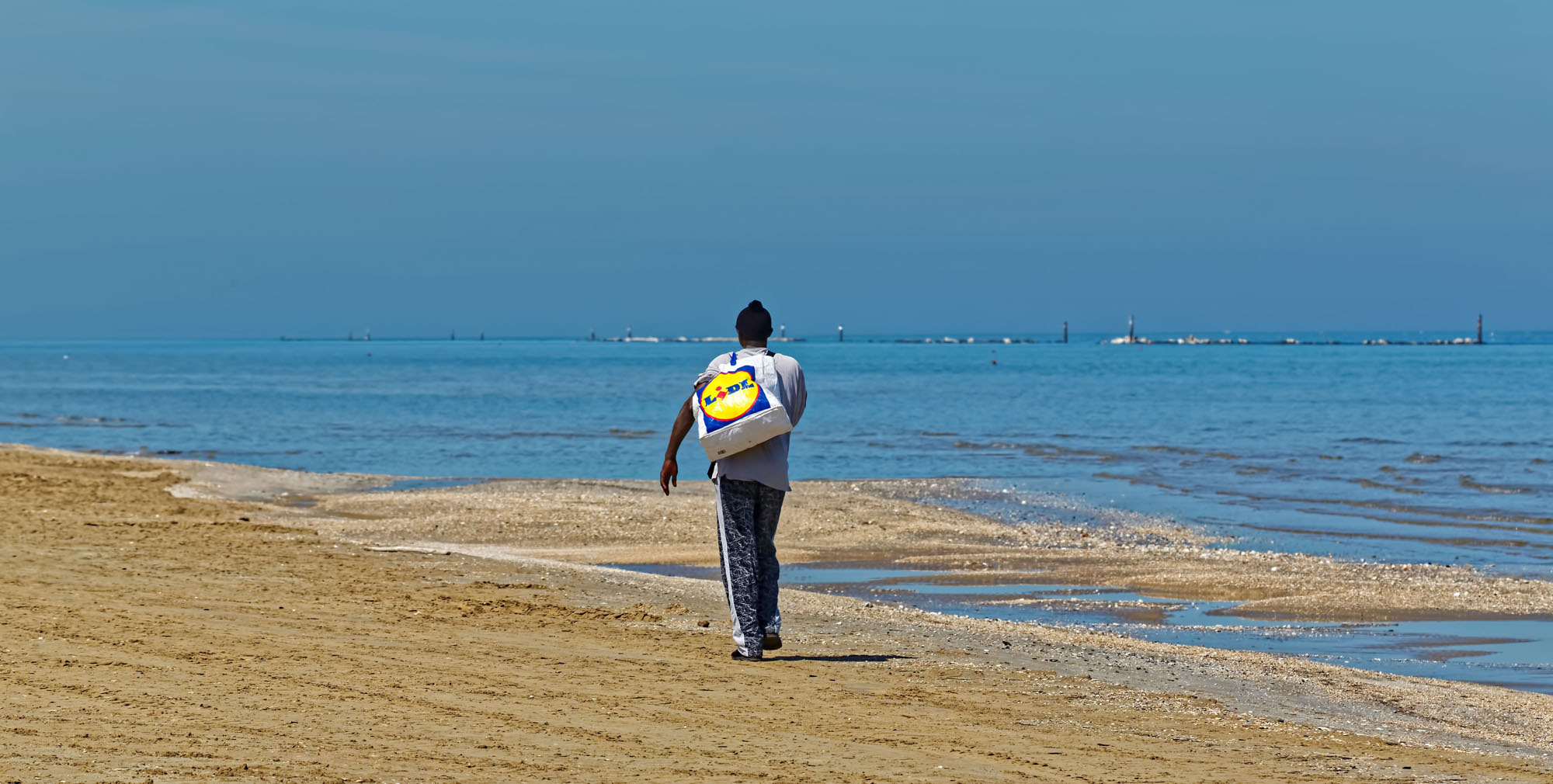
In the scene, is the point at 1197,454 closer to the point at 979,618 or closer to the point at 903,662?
the point at 979,618

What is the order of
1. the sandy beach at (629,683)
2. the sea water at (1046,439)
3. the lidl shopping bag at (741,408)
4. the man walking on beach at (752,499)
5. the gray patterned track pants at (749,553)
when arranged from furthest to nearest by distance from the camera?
the sea water at (1046,439) → the gray patterned track pants at (749,553) → the man walking on beach at (752,499) → the lidl shopping bag at (741,408) → the sandy beach at (629,683)

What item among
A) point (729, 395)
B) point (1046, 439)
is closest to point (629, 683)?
point (729, 395)

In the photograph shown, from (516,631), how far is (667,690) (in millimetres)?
1982

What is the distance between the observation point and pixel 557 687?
695 cm

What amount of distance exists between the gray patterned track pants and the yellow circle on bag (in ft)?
1.37

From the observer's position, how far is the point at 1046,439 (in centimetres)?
3622

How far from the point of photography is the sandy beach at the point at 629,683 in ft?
18.5

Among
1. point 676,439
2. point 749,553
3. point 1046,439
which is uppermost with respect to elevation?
point 676,439

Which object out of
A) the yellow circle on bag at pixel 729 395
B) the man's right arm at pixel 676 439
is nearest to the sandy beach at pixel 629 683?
the man's right arm at pixel 676 439

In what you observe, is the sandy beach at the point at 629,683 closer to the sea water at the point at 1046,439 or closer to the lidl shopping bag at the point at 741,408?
the lidl shopping bag at the point at 741,408

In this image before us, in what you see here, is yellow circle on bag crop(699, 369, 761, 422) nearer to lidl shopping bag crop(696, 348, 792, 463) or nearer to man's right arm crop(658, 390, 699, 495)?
lidl shopping bag crop(696, 348, 792, 463)

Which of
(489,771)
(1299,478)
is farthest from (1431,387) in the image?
(489,771)

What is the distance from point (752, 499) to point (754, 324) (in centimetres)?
92

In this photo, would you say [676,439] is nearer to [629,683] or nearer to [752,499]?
[752,499]
